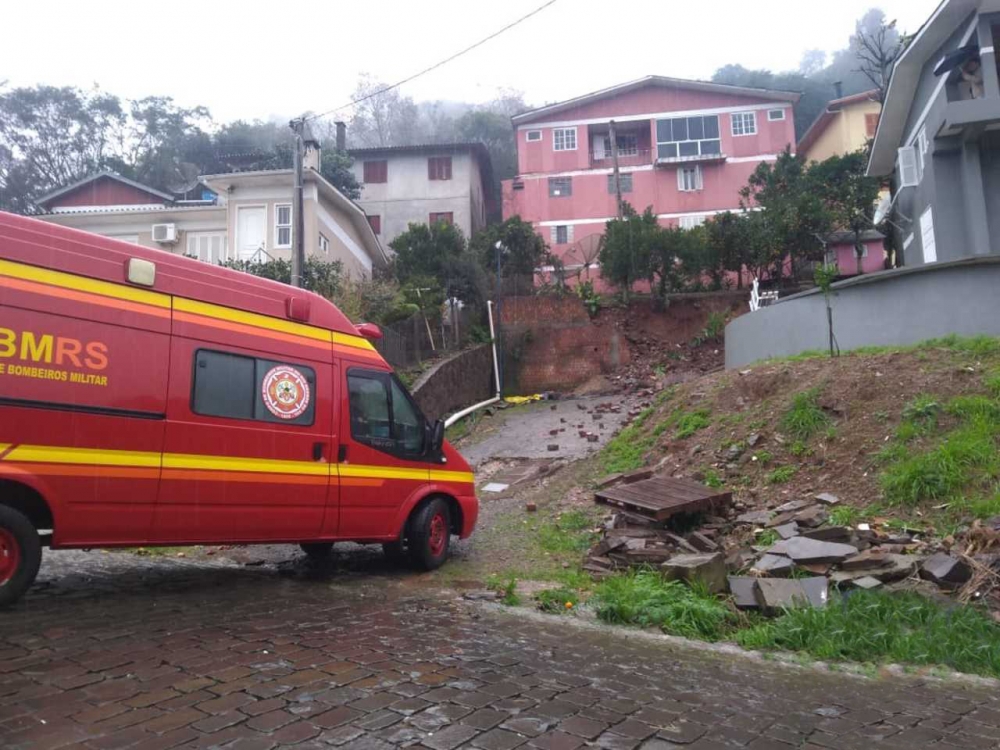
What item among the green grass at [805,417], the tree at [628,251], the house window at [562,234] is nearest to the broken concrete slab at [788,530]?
the green grass at [805,417]

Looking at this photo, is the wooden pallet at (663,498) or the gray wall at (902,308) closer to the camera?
the wooden pallet at (663,498)

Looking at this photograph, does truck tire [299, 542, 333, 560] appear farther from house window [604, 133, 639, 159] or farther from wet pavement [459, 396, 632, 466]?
house window [604, 133, 639, 159]

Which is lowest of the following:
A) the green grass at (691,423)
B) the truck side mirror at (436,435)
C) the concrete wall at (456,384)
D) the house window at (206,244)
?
the truck side mirror at (436,435)

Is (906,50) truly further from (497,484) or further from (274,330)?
(274,330)

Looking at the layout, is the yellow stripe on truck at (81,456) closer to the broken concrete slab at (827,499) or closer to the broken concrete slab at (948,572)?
the broken concrete slab at (948,572)

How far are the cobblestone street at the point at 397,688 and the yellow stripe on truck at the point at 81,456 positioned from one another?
1114mm

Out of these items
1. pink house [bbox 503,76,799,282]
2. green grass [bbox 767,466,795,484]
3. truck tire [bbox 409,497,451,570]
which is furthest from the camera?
pink house [bbox 503,76,799,282]

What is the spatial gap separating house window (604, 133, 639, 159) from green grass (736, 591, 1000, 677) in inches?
1399

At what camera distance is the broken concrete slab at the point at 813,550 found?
639 centimetres

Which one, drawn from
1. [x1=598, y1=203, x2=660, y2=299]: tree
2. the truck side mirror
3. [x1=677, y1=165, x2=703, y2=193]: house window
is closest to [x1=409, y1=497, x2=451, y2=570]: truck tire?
the truck side mirror

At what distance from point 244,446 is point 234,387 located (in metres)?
0.51

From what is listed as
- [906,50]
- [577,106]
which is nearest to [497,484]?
[906,50]

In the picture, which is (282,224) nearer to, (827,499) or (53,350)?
(53,350)

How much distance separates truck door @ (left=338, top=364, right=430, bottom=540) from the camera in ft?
23.0
